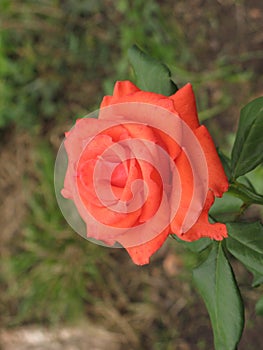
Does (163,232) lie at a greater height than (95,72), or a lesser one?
greater

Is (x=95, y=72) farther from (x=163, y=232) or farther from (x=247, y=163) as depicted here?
(x=163, y=232)

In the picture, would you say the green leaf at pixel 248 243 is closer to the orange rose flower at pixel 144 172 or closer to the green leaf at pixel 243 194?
the green leaf at pixel 243 194

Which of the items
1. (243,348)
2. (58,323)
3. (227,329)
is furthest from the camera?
(58,323)

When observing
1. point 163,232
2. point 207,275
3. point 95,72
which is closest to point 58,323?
point 95,72

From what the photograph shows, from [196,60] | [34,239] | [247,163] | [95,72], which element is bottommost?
[34,239]

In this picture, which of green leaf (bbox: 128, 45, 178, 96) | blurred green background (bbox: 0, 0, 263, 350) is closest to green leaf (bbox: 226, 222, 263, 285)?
green leaf (bbox: 128, 45, 178, 96)

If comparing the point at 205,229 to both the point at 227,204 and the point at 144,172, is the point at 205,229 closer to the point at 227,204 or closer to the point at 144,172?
the point at 144,172

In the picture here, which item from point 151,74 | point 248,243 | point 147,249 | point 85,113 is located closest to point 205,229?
point 147,249
